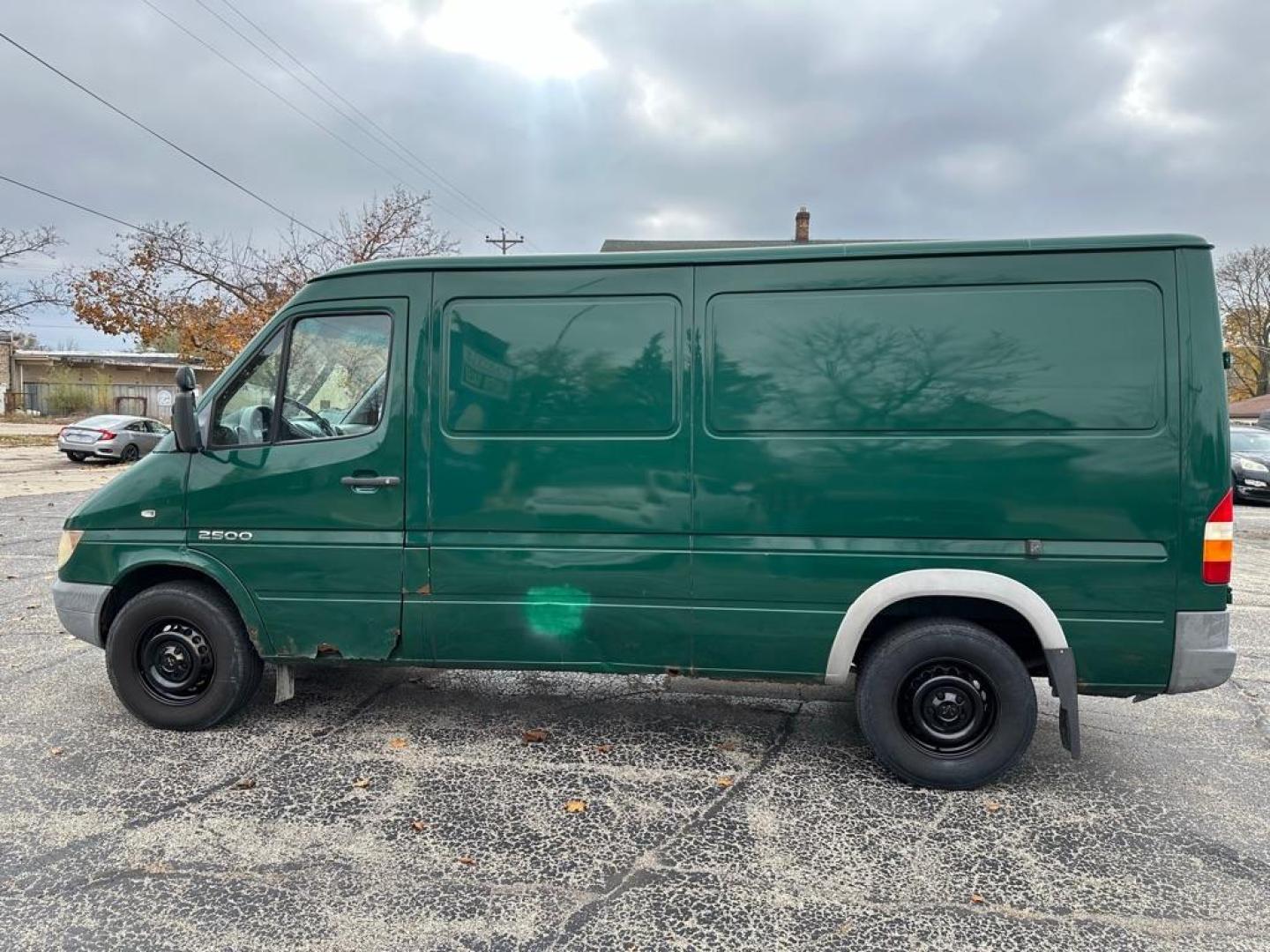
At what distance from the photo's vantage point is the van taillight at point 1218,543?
312cm

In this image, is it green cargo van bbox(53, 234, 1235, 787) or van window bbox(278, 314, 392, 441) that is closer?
green cargo van bbox(53, 234, 1235, 787)

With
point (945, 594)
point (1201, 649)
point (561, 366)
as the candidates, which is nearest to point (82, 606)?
point (561, 366)

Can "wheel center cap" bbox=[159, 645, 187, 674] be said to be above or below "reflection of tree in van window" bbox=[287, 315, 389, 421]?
below

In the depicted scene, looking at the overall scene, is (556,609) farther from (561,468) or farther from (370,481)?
(370,481)

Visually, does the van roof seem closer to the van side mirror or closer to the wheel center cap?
the van side mirror

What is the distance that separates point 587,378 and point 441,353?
721mm

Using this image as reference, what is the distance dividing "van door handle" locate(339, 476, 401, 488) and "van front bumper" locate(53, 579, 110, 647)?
1.44 metres

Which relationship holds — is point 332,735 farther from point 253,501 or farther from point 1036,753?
point 1036,753

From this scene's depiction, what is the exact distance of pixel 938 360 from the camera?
329 centimetres

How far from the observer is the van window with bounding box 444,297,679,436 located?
3482 mm

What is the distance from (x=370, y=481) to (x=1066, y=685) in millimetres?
3219

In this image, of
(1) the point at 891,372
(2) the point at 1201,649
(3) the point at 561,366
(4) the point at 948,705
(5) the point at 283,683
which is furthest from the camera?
(5) the point at 283,683

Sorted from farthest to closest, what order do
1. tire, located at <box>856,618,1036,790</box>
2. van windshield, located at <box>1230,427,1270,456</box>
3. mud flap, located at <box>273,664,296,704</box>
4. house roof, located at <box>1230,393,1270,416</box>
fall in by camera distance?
1. house roof, located at <box>1230,393,1270,416</box>
2. van windshield, located at <box>1230,427,1270,456</box>
3. mud flap, located at <box>273,664,296,704</box>
4. tire, located at <box>856,618,1036,790</box>

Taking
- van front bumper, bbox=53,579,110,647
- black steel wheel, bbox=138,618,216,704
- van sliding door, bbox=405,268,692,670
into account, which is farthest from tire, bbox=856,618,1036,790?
van front bumper, bbox=53,579,110,647
